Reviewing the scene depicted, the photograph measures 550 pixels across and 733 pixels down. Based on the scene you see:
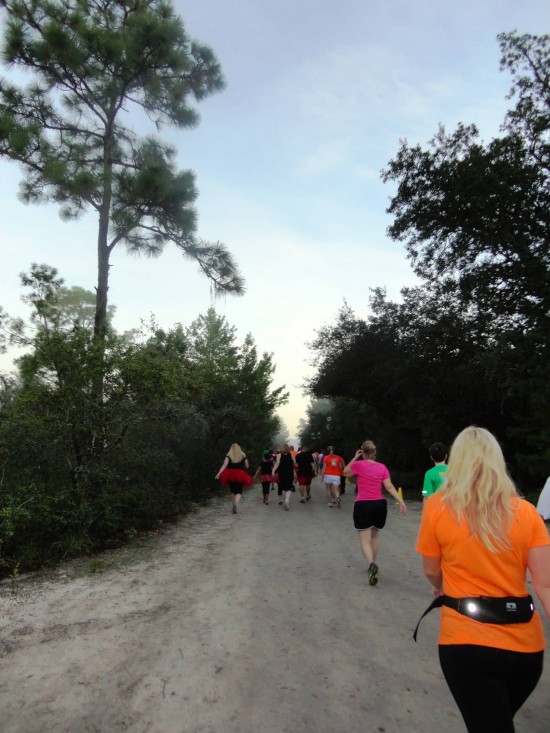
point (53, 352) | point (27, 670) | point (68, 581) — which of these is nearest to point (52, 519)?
point (68, 581)

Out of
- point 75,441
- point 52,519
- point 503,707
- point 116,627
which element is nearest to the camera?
point 503,707

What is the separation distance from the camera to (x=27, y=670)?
3.53 meters

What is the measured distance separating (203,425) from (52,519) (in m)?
7.26

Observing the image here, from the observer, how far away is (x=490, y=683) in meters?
1.76

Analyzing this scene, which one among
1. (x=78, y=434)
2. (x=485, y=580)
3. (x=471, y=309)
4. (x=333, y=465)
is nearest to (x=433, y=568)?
(x=485, y=580)

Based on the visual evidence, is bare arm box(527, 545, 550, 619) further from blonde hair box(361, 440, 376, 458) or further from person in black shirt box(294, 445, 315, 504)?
person in black shirt box(294, 445, 315, 504)

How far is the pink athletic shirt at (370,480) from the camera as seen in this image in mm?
6262

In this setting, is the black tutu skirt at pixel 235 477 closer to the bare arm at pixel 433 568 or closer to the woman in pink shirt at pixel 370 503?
the woman in pink shirt at pixel 370 503

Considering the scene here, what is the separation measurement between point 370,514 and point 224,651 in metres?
2.85

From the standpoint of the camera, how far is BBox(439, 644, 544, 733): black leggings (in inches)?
67.6

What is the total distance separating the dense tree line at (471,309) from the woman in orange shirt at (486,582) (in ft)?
38.4

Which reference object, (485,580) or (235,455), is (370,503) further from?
(235,455)

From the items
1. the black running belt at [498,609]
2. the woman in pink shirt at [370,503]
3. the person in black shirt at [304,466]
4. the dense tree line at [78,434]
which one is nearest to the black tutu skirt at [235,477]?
the dense tree line at [78,434]

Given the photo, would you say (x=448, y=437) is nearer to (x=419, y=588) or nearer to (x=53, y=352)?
(x=419, y=588)
